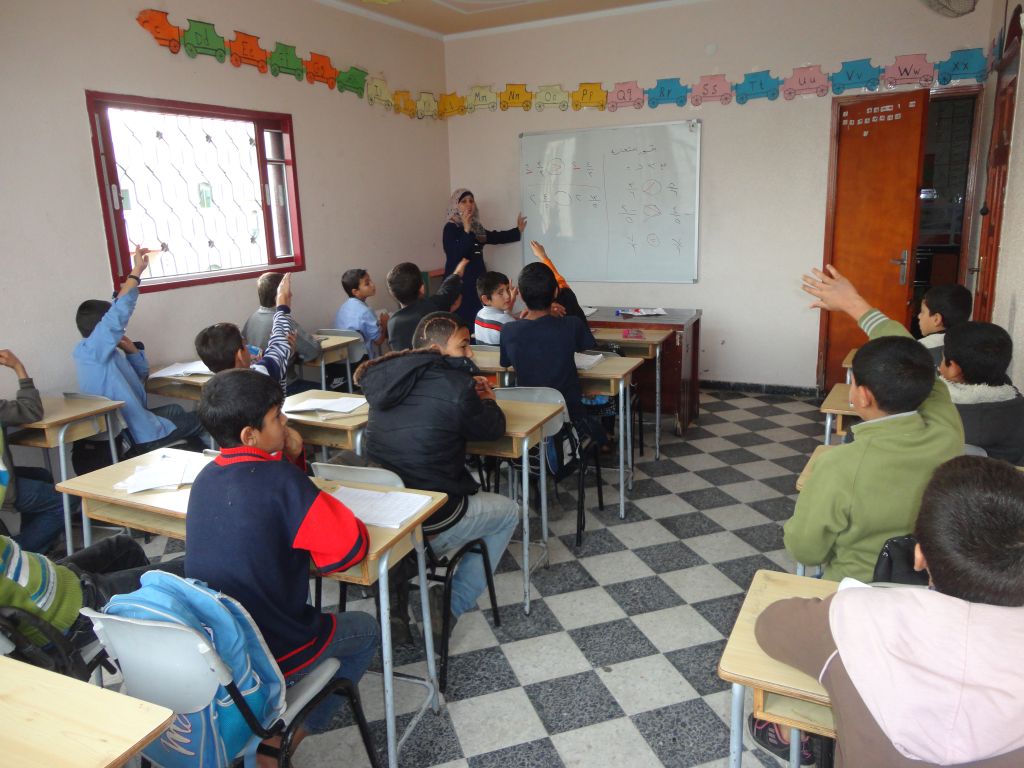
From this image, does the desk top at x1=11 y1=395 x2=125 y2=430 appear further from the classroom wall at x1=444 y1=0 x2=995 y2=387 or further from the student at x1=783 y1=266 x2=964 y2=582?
the classroom wall at x1=444 y1=0 x2=995 y2=387

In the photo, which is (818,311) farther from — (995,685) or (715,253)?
(995,685)

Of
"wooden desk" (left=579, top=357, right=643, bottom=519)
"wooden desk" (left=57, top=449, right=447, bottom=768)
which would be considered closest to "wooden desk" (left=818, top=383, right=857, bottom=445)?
"wooden desk" (left=579, top=357, right=643, bottom=519)

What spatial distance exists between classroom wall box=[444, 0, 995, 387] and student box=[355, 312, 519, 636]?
3844mm

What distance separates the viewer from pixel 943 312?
10.2 feet

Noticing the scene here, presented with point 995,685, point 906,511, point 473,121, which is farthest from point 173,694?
point 473,121

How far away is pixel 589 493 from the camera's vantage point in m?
3.78

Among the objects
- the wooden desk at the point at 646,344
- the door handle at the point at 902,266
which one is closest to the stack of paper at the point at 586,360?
the wooden desk at the point at 646,344

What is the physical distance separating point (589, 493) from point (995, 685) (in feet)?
9.62

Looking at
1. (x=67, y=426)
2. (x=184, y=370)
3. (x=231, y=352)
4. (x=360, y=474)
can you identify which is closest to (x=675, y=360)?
(x=231, y=352)

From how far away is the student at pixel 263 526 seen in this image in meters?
1.46

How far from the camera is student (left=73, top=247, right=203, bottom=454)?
129 inches

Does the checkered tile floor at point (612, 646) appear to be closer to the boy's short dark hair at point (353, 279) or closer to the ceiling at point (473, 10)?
the boy's short dark hair at point (353, 279)

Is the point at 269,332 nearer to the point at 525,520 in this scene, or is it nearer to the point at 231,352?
the point at 231,352

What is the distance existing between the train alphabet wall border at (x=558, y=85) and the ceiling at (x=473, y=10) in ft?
1.55
